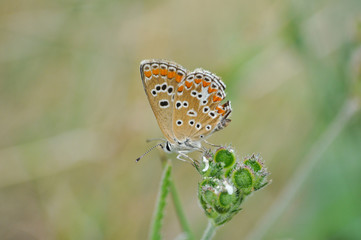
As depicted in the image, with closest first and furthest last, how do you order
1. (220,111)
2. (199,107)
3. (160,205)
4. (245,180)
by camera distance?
(245,180) → (160,205) → (220,111) → (199,107)

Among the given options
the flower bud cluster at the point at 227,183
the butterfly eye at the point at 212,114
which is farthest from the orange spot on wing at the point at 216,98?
the flower bud cluster at the point at 227,183

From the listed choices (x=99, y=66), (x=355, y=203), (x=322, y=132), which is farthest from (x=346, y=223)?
(x=99, y=66)

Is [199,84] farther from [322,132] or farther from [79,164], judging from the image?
[79,164]

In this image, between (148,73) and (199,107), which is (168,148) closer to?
(199,107)

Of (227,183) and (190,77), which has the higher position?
(190,77)

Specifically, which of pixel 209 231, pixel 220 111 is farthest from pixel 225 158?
pixel 220 111

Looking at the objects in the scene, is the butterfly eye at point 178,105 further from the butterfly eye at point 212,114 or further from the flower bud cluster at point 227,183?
the flower bud cluster at point 227,183
